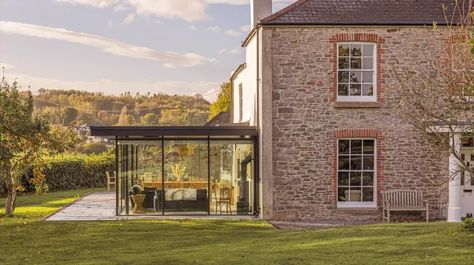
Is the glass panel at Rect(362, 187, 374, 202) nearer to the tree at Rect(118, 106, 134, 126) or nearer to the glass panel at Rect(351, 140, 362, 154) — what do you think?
the glass panel at Rect(351, 140, 362, 154)

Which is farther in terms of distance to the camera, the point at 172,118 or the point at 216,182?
the point at 172,118

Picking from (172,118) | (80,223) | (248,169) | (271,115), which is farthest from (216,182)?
(172,118)

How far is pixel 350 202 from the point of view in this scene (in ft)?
72.4

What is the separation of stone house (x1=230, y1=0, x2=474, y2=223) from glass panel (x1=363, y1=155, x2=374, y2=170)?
31 mm

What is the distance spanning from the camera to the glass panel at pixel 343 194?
22.1 metres

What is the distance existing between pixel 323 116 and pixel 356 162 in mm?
1750

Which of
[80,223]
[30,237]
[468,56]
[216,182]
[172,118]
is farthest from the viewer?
[172,118]

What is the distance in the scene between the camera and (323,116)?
71.8 ft

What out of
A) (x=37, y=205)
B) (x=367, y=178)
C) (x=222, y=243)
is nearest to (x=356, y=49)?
(x=367, y=178)

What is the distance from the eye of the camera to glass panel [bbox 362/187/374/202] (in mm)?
22094

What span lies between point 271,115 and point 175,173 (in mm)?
3834

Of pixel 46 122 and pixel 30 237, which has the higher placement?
pixel 46 122

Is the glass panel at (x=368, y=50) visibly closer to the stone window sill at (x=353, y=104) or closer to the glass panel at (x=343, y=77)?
the glass panel at (x=343, y=77)

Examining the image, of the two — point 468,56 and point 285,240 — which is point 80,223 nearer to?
point 285,240
